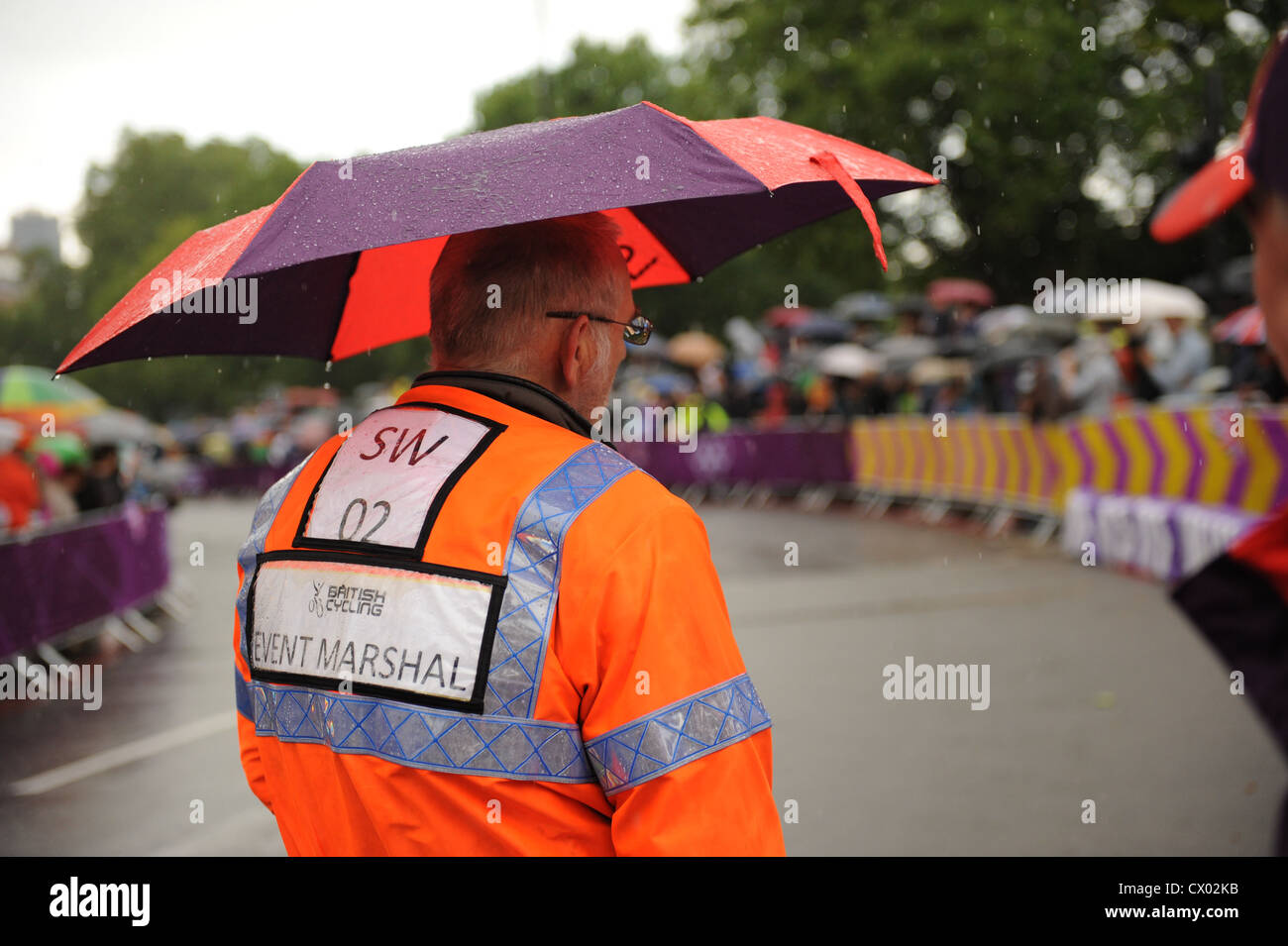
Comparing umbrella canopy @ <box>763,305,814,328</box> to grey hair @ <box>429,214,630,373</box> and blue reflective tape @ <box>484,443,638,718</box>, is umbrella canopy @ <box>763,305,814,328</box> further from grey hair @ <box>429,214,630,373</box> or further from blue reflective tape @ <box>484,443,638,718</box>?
blue reflective tape @ <box>484,443,638,718</box>

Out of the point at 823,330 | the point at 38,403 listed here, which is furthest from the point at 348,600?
the point at 823,330

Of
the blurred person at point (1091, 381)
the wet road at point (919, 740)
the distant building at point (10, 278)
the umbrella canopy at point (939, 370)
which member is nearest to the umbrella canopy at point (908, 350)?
the umbrella canopy at point (939, 370)

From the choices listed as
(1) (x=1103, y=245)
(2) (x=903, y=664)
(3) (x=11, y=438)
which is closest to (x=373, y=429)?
(2) (x=903, y=664)

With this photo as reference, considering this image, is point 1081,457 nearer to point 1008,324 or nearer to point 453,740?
point 1008,324

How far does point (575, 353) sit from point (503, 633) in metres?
0.53

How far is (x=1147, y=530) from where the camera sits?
472 inches

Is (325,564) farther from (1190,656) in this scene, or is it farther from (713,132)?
(1190,656)

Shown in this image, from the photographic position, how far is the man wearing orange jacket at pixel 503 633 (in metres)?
1.92

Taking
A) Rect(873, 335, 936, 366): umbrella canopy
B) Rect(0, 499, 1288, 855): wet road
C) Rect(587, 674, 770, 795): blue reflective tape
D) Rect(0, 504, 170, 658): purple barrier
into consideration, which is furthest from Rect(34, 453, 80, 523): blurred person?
Rect(873, 335, 936, 366): umbrella canopy

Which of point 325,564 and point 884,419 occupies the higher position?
point 884,419

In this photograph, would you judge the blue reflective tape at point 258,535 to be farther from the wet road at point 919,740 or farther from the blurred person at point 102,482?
the blurred person at point 102,482

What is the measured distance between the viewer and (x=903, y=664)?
871cm

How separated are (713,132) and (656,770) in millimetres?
1127
